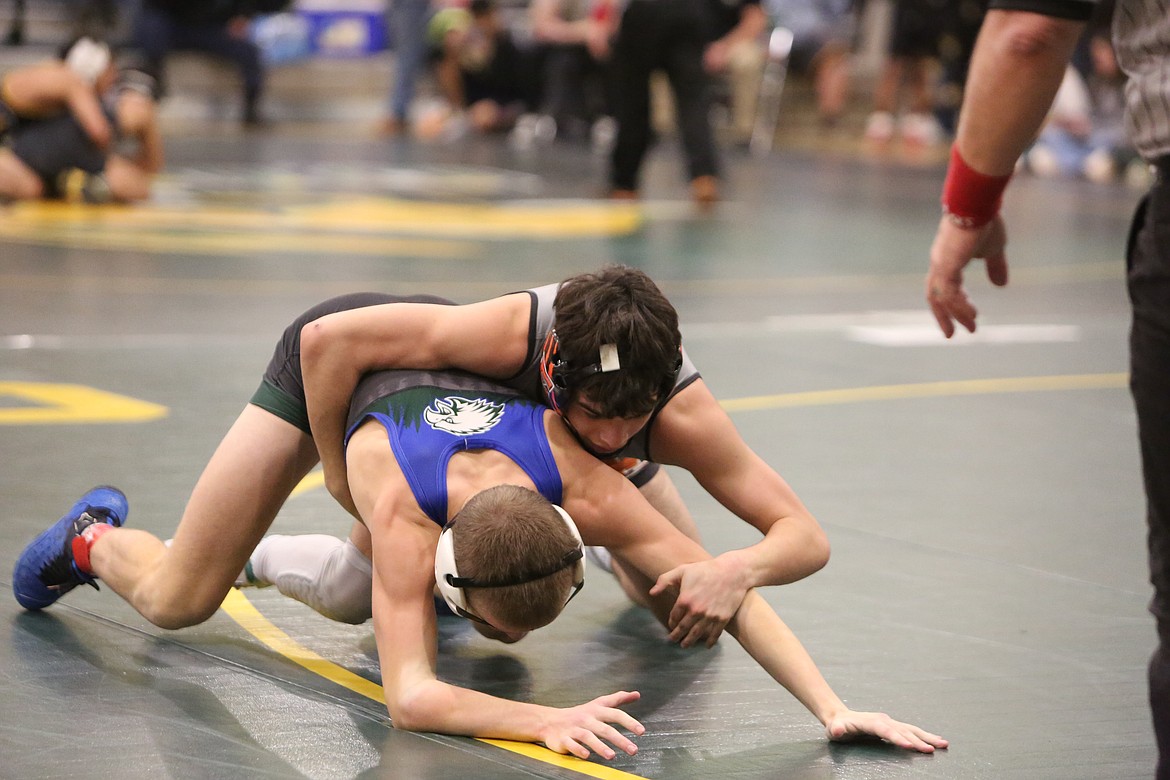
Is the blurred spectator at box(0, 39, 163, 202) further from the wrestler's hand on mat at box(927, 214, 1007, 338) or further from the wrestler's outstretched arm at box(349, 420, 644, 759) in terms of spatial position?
the wrestler's hand on mat at box(927, 214, 1007, 338)

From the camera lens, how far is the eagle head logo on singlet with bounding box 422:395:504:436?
2914 mm

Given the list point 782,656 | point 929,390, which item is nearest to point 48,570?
point 782,656

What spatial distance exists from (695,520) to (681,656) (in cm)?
93

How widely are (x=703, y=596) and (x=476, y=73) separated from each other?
15379 mm

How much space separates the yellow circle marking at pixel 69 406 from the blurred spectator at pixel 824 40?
13.8m

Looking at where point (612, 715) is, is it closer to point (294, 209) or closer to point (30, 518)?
point (30, 518)

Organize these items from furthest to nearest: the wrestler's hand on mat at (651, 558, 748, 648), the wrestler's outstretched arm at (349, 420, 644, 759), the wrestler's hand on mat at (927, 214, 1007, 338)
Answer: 1. the wrestler's hand on mat at (651, 558, 748, 648)
2. the wrestler's outstretched arm at (349, 420, 644, 759)
3. the wrestler's hand on mat at (927, 214, 1007, 338)

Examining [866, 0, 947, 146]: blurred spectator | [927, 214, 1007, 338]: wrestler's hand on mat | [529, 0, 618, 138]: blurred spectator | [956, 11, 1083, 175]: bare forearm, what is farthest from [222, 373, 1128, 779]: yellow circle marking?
[866, 0, 947, 146]: blurred spectator

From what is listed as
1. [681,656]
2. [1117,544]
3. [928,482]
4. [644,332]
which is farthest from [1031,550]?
[644,332]

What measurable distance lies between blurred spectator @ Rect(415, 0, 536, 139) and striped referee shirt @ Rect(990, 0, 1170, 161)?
50.5 feet

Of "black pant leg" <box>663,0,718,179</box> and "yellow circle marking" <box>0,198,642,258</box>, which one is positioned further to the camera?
"black pant leg" <box>663,0,718,179</box>

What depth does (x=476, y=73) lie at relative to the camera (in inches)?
693

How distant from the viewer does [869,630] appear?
3.43 meters

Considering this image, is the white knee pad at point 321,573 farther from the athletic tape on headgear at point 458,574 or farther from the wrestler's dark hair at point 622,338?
the wrestler's dark hair at point 622,338
